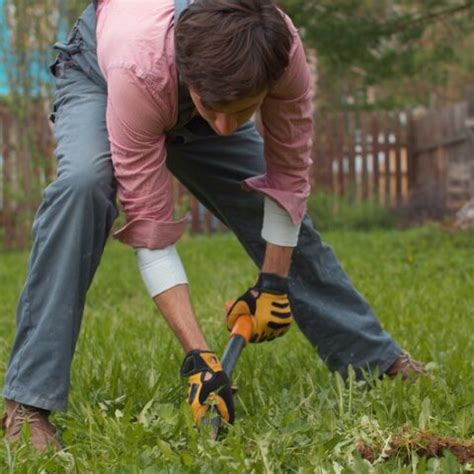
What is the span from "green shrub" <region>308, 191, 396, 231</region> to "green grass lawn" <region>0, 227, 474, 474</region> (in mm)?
7474

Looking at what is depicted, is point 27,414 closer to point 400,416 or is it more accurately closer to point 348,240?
point 400,416

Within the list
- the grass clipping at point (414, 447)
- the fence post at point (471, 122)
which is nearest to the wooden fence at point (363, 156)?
the fence post at point (471, 122)

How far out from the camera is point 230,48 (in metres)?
2.55

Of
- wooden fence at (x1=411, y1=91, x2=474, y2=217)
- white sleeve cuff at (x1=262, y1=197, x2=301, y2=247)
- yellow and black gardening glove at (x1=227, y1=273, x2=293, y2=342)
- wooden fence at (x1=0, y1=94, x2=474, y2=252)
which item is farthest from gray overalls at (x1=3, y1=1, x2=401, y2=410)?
wooden fence at (x1=411, y1=91, x2=474, y2=217)

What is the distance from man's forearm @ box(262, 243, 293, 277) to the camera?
3229mm

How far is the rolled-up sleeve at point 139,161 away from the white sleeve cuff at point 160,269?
0.09 feet

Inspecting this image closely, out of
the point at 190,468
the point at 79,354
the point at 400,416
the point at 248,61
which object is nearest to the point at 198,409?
the point at 190,468

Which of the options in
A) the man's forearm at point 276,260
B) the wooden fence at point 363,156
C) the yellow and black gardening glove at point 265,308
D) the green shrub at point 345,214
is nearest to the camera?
the yellow and black gardening glove at point 265,308

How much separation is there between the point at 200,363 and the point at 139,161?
55 cm

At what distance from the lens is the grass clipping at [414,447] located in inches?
97.7

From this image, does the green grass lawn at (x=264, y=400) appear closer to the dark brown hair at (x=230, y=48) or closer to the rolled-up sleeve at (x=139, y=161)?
the rolled-up sleeve at (x=139, y=161)

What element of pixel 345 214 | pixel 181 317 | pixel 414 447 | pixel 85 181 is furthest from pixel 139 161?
pixel 345 214

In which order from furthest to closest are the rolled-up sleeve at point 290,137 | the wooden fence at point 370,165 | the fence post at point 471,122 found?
1. the wooden fence at point 370,165
2. the fence post at point 471,122
3. the rolled-up sleeve at point 290,137

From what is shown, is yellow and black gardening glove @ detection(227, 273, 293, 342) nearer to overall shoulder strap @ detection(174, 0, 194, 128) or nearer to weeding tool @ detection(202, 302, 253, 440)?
weeding tool @ detection(202, 302, 253, 440)
